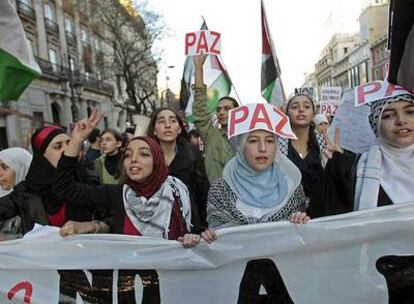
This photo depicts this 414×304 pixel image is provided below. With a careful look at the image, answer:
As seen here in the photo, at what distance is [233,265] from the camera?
7.70ft

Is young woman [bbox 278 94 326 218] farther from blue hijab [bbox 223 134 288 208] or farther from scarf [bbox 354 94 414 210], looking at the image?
scarf [bbox 354 94 414 210]

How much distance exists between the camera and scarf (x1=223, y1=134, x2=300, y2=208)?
2.47 meters

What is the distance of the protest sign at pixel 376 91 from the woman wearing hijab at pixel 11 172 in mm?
2349

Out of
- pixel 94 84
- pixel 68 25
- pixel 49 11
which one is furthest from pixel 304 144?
pixel 94 84

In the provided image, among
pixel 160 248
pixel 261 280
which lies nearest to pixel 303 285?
pixel 261 280

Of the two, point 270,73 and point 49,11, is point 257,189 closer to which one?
point 270,73

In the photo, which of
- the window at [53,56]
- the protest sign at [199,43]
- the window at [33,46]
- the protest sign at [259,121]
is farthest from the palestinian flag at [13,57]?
the window at [53,56]

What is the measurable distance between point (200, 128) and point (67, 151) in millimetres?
1758

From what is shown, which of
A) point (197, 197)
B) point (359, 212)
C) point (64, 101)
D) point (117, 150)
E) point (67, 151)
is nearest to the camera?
point (359, 212)

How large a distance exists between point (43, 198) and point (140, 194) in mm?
Answer: 615

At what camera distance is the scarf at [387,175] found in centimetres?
227

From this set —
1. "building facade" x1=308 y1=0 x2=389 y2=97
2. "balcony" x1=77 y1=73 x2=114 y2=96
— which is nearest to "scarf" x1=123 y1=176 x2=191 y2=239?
"balcony" x1=77 y1=73 x2=114 y2=96

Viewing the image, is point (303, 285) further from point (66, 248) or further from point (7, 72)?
point (7, 72)

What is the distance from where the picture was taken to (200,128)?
4191 millimetres
